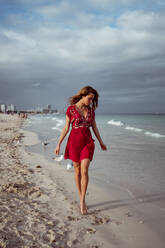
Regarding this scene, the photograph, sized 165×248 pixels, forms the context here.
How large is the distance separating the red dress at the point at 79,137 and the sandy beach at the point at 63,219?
3.16 feet

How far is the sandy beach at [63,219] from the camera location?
2.64 metres

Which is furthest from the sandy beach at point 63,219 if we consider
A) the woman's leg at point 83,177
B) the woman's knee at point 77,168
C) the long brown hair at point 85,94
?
the long brown hair at point 85,94

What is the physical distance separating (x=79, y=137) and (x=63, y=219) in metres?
1.30

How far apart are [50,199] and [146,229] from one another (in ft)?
5.90

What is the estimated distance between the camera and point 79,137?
A: 3441mm

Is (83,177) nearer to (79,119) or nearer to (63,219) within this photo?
(63,219)

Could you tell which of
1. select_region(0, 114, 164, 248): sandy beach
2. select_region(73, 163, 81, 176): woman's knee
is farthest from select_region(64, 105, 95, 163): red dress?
select_region(0, 114, 164, 248): sandy beach

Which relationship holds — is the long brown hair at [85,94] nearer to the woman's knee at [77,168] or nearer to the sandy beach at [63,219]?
the woman's knee at [77,168]

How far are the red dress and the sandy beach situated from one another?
3.16ft

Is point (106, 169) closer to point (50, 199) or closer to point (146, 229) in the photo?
point (50, 199)

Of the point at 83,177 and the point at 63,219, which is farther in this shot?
the point at 83,177

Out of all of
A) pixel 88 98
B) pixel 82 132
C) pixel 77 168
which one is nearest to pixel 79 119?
pixel 82 132

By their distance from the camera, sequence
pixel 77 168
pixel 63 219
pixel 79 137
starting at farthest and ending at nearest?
pixel 77 168, pixel 79 137, pixel 63 219

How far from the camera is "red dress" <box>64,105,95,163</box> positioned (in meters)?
3.44
